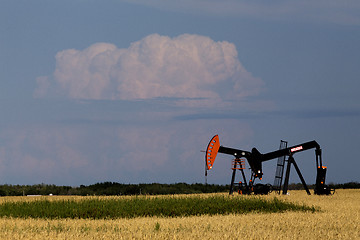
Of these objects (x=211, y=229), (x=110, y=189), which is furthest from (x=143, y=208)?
(x=110, y=189)

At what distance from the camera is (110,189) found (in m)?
44.0

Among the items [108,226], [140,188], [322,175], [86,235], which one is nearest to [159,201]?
[108,226]

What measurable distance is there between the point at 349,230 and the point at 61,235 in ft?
31.1

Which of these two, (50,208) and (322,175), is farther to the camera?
(322,175)

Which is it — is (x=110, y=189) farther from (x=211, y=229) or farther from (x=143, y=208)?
(x=211, y=229)

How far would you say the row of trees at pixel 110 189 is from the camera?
43.0 m

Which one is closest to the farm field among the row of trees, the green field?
the green field

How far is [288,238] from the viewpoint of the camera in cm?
1443

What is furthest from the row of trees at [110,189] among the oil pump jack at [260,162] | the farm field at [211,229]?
the farm field at [211,229]

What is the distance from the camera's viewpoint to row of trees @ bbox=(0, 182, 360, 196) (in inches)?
1692

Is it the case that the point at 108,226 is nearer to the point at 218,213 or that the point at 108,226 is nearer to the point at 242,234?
the point at 242,234

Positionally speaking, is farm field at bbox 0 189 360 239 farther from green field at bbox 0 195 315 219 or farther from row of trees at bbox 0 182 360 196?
row of trees at bbox 0 182 360 196

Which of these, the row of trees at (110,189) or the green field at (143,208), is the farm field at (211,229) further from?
the row of trees at (110,189)

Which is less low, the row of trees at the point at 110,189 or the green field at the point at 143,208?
the row of trees at the point at 110,189
